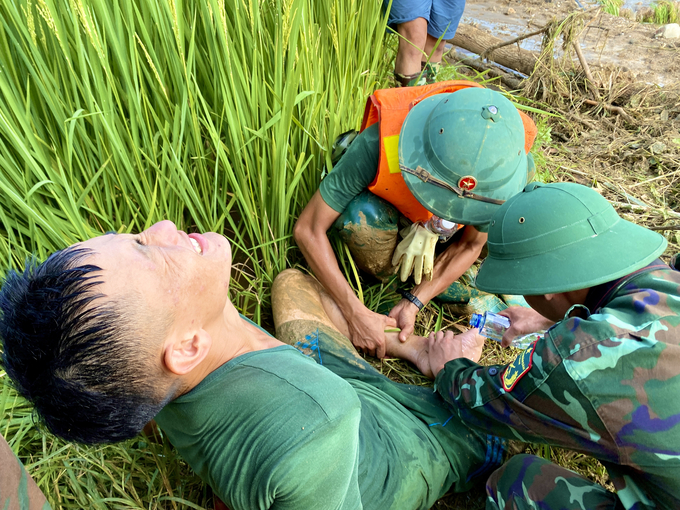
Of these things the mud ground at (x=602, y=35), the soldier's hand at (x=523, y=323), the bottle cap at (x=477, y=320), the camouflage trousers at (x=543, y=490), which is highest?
the mud ground at (x=602, y=35)

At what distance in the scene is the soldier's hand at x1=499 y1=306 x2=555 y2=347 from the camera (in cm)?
165

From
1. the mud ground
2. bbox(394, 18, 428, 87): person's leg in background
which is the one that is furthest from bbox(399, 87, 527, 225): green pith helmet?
the mud ground

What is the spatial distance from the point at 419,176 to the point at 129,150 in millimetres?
1098

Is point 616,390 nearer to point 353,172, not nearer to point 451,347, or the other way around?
point 451,347

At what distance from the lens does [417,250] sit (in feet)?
6.39

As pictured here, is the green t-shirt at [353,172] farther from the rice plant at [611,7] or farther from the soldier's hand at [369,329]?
the rice plant at [611,7]

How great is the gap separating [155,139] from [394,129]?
93 centimetres

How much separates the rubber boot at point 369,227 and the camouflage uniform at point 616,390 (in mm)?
926

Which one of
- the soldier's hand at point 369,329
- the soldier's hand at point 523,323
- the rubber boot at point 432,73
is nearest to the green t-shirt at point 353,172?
the soldier's hand at point 369,329

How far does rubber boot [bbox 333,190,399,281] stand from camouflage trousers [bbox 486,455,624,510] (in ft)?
3.37

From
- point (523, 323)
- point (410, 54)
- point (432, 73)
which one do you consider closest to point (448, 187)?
point (523, 323)

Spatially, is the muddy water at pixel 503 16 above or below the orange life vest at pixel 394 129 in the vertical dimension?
below

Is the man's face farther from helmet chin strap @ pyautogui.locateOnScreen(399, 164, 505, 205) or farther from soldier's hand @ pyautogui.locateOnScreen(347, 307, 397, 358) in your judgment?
soldier's hand @ pyautogui.locateOnScreen(347, 307, 397, 358)

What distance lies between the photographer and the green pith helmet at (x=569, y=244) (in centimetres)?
108
